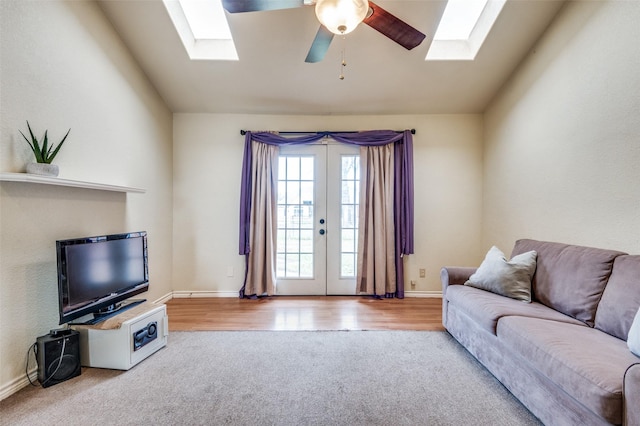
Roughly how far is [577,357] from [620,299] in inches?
26.1

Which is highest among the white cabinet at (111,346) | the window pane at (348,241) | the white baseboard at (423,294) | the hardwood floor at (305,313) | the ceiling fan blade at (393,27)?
the ceiling fan blade at (393,27)

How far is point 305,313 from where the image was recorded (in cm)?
297

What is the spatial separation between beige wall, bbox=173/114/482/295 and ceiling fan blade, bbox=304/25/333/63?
4.94ft

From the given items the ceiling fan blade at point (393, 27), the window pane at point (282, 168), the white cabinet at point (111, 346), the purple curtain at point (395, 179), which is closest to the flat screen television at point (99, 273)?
the white cabinet at point (111, 346)

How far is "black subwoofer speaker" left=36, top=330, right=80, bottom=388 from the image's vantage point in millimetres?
1710

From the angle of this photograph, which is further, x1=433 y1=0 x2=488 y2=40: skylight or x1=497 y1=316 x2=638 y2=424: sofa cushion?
x1=433 y1=0 x2=488 y2=40: skylight

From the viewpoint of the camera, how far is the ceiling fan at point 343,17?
4.83 ft

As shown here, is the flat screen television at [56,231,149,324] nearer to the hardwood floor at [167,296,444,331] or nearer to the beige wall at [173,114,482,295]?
the hardwood floor at [167,296,444,331]

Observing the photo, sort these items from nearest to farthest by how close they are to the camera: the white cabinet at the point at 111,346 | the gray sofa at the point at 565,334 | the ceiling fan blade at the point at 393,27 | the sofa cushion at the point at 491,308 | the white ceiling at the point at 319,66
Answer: the gray sofa at the point at 565,334, the ceiling fan blade at the point at 393,27, the sofa cushion at the point at 491,308, the white cabinet at the point at 111,346, the white ceiling at the point at 319,66

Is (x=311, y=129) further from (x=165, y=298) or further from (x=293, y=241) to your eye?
(x=165, y=298)

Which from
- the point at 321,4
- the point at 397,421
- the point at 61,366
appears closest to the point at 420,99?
the point at 321,4

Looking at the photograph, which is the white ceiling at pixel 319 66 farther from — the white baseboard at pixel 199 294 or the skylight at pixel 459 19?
the white baseboard at pixel 199 294

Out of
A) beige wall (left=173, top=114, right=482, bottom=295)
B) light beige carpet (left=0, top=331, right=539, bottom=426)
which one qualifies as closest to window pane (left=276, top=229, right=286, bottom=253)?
beige wall (left=173, top=114, right=482, bottom=295)

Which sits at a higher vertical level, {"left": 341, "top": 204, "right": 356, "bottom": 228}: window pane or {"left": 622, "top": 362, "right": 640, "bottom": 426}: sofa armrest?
{"left": 341, "top": 204, "right": 356, "bottom": 228}: window pane
